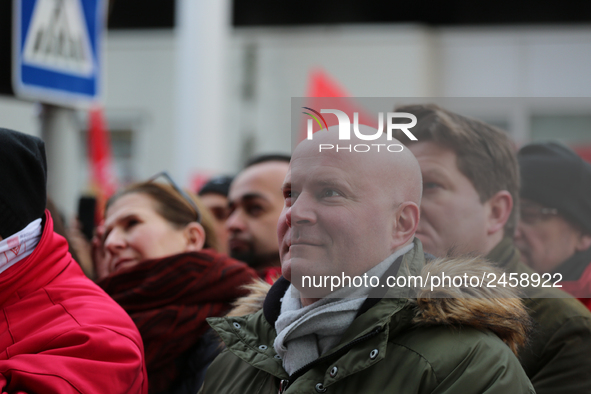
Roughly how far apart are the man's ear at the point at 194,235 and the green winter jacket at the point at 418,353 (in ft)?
3.76

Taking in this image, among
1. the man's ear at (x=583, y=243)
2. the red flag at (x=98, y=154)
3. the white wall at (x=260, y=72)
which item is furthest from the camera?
the white wall at (x=260, y=72)

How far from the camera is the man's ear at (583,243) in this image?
5.66ft

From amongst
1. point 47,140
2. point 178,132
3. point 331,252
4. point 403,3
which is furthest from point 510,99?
point 403,3

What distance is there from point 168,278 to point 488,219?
111 centimetres

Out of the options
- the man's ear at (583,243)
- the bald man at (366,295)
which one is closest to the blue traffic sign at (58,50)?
the bald man at (366,295)

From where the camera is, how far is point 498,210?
1.62 metres

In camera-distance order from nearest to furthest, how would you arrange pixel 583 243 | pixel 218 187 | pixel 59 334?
pixel 59 334 → pixel 583 243 → pixel 218 187

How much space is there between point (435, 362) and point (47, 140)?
2.25 meters

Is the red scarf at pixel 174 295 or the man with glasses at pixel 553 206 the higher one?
the man with glasses at pixel 553 206

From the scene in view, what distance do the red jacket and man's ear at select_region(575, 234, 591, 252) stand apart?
3.90 ft

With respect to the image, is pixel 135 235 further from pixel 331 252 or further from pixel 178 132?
pixel 178 132

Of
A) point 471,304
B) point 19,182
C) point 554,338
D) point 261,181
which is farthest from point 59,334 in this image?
point 261,181

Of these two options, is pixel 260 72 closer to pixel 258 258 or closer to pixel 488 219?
pixel 258 258

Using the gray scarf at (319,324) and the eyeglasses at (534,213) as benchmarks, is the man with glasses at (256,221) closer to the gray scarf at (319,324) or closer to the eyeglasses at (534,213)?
the eyeglasses at (534,213)
